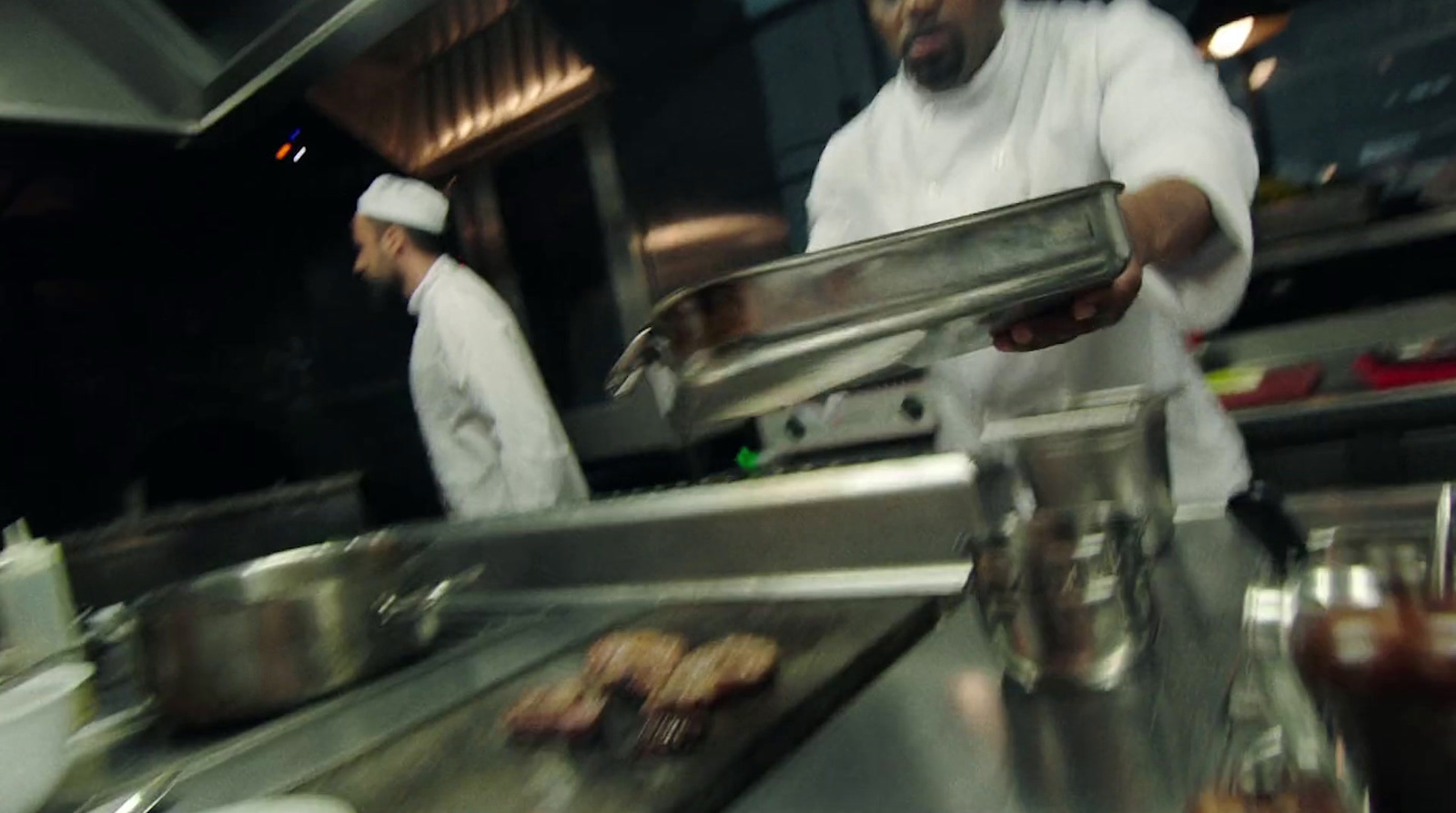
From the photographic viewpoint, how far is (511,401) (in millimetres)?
2084

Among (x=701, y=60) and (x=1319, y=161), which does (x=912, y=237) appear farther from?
(x=701, y=60)

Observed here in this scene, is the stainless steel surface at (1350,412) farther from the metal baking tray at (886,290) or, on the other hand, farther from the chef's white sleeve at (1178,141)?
the metal baking tray at (886,290)

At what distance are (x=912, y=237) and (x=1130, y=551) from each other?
9.5 inches

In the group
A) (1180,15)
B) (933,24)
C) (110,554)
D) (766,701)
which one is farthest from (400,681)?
(1180,15)

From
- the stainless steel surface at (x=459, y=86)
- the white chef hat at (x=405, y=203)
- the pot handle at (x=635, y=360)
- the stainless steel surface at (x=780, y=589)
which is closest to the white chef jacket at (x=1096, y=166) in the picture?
the stainless steel surface at (x=780, y=589)

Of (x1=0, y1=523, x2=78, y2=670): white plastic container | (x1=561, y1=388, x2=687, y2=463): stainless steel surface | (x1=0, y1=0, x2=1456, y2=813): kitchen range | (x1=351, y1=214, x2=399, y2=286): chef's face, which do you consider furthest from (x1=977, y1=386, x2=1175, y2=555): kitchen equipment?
(x1=351, y1=214, x2=399, y2=286): chef's face

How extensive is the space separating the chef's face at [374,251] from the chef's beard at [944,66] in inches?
58.1

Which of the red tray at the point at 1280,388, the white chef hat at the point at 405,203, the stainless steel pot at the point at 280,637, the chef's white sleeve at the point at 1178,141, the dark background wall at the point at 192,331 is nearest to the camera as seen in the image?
the stainless steel pot at the point at 280,637

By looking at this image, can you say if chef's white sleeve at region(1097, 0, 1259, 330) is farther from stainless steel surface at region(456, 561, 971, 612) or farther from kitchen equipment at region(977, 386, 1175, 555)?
stainless steel surface at region(456, 561, 971, 612)

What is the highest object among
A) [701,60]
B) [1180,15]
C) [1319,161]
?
[701,60]

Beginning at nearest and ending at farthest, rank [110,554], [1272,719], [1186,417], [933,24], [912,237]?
Result: [1272,719] < [912,237] < [1186,417] < [933,24] < [110,554]

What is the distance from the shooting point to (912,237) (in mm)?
546

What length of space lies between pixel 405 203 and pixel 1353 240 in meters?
2.00

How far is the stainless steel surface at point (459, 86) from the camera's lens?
81.4 inches
